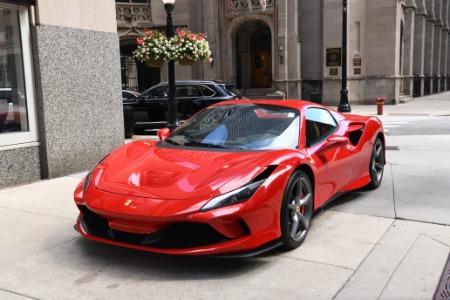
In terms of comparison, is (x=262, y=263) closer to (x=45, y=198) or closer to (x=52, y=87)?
(x=45, y=198)

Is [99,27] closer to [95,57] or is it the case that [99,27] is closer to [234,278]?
[95,57]

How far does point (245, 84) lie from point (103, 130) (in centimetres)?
2285

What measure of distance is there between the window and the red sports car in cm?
286

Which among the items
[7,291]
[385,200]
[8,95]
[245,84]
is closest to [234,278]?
[7,291]

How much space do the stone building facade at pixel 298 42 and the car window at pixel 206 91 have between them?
1447 cm

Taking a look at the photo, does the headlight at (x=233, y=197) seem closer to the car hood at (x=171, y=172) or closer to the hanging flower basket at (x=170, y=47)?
the car hood at (x=171, y=172)

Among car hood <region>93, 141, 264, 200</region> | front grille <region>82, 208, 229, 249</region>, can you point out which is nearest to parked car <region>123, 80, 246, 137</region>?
car hood <region>93, 141, 264, 200</region>

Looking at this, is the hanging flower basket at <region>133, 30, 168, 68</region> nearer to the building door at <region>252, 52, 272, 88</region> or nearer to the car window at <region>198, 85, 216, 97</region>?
the car window at <region>198, 85, 216, 97</region>

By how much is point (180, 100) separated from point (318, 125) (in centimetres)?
889

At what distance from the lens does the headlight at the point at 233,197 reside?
349cm

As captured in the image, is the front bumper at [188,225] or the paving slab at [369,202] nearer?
the front bumper at [188,225]

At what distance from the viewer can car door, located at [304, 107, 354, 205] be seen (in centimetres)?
466

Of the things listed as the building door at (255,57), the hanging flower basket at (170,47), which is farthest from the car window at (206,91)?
the building door at (255,57)

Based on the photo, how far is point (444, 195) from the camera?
5.98 meters
